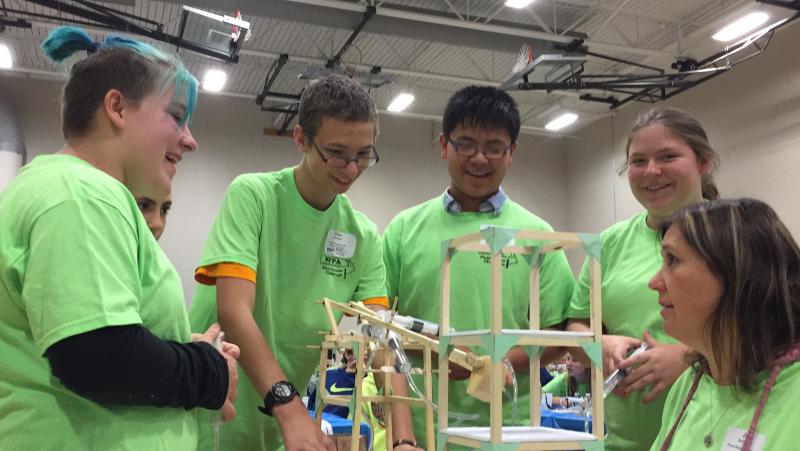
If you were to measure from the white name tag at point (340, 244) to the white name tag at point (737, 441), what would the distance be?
1.06 metres

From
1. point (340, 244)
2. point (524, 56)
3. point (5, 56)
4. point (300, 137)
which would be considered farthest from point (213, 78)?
point (340, 244)

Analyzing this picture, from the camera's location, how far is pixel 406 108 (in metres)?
11.2

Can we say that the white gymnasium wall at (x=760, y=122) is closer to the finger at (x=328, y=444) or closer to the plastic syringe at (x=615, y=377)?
the plastic syringe at (x=615, y=377)

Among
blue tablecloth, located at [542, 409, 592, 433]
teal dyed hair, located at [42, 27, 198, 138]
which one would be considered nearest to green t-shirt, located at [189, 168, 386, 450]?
teal dyed hair, located at [42, 27, 198, 138]

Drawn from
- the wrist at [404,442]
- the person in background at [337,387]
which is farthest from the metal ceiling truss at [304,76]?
the wrist at [404,442]

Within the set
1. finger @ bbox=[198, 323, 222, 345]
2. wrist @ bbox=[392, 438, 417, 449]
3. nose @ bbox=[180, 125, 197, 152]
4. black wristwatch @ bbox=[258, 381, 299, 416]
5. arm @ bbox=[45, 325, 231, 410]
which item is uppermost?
nose @ bbox=[180, 125, 197, 152]

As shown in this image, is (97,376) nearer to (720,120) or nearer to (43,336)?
(43,336)

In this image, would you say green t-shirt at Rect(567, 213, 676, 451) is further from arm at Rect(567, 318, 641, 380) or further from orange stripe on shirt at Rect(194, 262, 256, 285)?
orange stripe on shirt at Rect(194, 262, 256, 285)

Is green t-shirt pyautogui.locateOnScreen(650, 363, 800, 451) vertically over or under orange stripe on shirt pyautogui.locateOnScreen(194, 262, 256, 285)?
under

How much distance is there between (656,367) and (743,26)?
6739mm

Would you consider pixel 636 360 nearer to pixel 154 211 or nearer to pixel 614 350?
pixel 614 350

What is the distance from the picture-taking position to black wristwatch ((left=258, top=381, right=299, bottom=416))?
154 centimetres

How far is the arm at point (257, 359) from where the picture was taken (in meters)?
1.49

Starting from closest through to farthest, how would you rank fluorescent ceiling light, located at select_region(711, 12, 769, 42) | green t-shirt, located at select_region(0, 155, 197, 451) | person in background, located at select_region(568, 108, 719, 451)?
1. green t-shirt, located at select_region(0, 155, 197, 451)
2. person in background, located at select_region(568, 108, 719, 451)
3. fluorescent ceiling light, located at select_region(711, 12, 769, 42)
